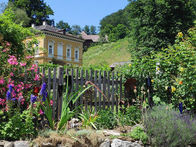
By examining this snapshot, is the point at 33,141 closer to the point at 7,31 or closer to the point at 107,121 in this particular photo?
the point at 107,121

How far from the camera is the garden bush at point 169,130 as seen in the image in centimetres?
424

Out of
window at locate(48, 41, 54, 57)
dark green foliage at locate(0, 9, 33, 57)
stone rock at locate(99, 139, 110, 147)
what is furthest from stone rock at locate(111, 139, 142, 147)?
window at locate(48, 41, 54, 57)

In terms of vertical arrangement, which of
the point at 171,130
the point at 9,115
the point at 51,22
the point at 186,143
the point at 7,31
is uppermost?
the point at 51,22

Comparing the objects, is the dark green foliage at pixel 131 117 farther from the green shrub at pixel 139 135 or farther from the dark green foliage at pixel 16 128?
the dark green foliage at pixel 16 128

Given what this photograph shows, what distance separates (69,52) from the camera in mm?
35000

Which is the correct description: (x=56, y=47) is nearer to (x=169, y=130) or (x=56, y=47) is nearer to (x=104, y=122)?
(x=104, y=122)

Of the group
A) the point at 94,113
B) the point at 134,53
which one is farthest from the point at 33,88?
the point at 134,53

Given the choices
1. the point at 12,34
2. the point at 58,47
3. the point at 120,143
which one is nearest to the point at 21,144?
the point at 120,143

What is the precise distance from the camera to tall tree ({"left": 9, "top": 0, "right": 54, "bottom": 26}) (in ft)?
145

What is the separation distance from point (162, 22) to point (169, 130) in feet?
54.9

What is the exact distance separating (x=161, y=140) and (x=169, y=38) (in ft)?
55.5

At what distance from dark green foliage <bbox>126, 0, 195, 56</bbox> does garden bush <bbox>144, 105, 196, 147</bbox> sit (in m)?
15.3

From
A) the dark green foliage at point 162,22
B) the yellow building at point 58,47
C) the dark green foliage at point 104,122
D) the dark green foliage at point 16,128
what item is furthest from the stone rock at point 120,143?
the yellow building at point 58,47

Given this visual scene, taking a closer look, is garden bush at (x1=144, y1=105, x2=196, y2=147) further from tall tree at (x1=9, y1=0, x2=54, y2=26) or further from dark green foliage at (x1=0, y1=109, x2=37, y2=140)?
tall tree at (x1=9, y1=0, x2=54, y2=26)
